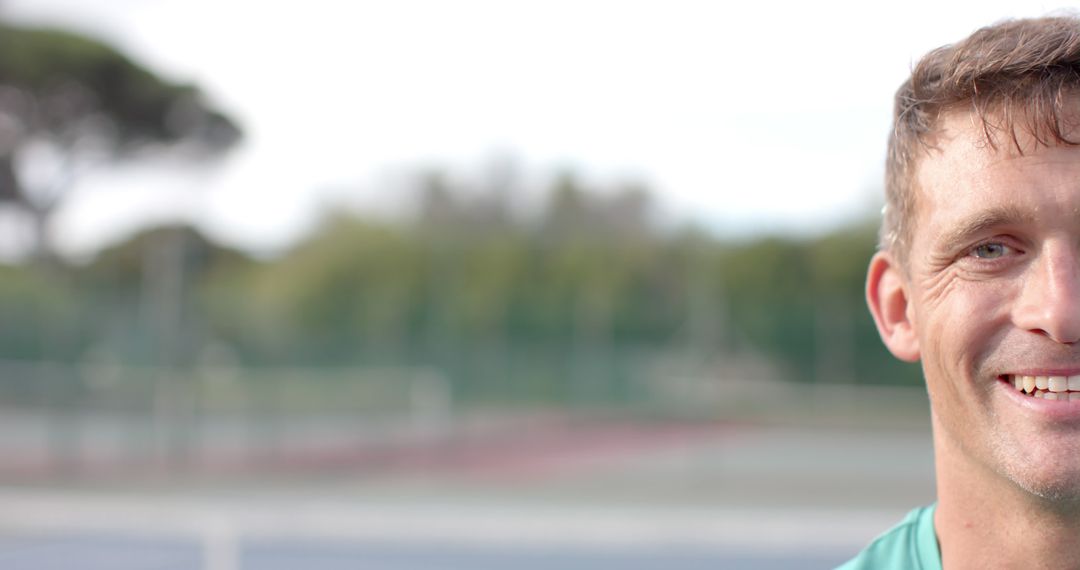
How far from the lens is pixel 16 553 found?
26.9ft

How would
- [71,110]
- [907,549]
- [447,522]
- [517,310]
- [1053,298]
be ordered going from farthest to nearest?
1. [71,110]
2. [517,310]
3. [447,522]
4. [907,549]
5. [1053,298]

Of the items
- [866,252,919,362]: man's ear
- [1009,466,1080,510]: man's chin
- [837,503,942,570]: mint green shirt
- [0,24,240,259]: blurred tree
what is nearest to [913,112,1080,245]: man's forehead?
[866,252,919,362]: man's ear

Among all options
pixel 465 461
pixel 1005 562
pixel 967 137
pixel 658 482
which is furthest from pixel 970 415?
pixel 465 461

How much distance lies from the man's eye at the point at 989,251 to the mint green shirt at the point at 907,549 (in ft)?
1.14

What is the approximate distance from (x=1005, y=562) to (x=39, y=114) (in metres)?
29.2

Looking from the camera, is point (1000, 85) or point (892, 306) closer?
point (1000, 85)

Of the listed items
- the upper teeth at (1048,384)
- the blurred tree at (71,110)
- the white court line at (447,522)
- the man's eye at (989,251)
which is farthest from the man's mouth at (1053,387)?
the blurred tree at (71,110)

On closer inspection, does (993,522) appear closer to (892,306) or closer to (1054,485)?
(1054,485)

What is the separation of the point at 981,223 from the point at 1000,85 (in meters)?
0.14

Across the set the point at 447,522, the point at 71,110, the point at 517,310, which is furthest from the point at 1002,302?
the point at 71,110

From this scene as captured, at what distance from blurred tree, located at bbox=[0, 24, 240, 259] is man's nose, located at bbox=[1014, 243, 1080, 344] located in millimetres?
27770

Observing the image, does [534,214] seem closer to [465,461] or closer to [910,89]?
[465,461]

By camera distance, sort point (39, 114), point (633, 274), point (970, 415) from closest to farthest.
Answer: point (970, 415), point (633, 274), point (39, 114)

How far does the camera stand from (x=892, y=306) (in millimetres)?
1364
